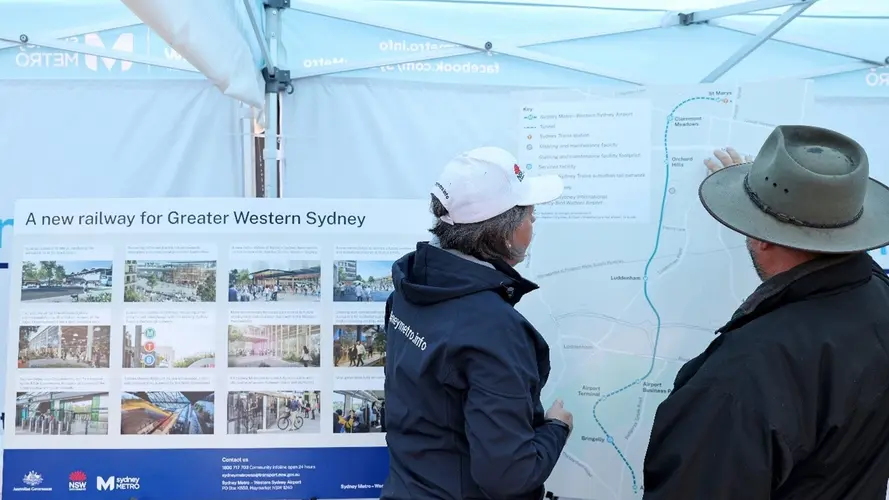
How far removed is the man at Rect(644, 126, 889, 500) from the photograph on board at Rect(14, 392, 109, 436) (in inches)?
69.8

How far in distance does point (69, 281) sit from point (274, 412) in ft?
2.66

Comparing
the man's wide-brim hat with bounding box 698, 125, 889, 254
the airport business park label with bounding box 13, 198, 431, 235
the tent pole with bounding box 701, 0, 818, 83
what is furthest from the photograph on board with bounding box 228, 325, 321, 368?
the tent pole with bounding box 701, 0, 818, 83

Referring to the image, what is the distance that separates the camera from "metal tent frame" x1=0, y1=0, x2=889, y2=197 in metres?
2.75

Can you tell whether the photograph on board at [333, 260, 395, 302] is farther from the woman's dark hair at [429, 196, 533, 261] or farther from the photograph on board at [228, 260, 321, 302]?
the woman's dark hair at [429, 196, 533, 261]

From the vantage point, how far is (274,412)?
2.23 meters

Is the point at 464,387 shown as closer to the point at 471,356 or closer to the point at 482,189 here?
the point at 471,356

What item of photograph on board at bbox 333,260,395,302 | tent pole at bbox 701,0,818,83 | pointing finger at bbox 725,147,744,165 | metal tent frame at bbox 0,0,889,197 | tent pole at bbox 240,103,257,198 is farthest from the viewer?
tent pole at bbox 240,103,257,198

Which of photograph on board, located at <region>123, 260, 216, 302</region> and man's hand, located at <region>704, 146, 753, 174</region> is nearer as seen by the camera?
man's hand, located at <region>704, 146, 753, 174</region>

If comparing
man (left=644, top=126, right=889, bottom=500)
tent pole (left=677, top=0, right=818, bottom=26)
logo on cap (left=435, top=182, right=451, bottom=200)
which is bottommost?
man (left=644, top=126, right=889, bottom=500)

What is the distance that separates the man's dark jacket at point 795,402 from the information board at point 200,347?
1210 millimetres

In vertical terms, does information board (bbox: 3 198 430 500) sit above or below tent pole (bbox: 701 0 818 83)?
below

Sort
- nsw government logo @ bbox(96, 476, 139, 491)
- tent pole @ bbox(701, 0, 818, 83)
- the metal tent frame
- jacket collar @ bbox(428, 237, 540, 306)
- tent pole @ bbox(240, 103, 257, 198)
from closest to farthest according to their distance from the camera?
jacket collar @ bbox(428, 237, 540, 306), nsw government logo @ bbox(96, 476, 139, 491), tent pole @ bbox(701, 0, 818, 83), the metal tent frame, tent pole @ bbox(240, 103, 257, 198)

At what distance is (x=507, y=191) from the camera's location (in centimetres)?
155

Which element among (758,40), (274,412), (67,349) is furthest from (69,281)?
(758,40)
